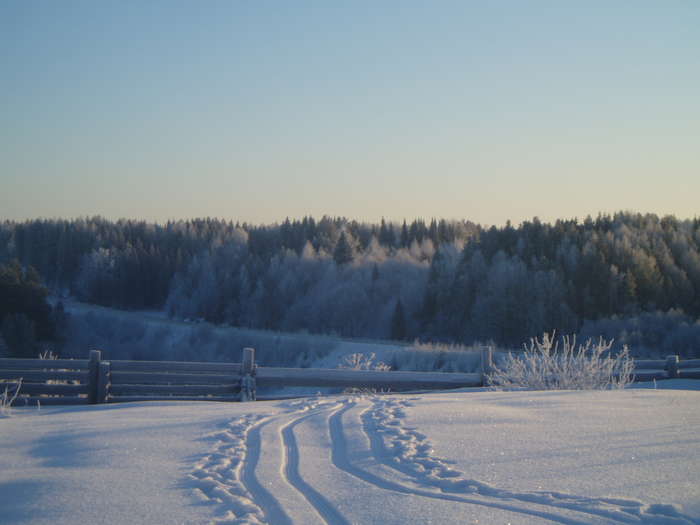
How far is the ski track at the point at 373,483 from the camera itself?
4715 mm

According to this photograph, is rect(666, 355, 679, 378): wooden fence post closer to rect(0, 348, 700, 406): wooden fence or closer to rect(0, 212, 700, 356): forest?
rect(0, 348, 700, 406): wooden fence

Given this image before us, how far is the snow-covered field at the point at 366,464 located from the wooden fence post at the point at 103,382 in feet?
7.09

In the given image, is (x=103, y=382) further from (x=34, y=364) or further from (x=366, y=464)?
(x=366, y=464)

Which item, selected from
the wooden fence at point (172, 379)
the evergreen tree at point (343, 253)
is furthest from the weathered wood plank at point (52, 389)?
the evergreen tree at point (343, 253)

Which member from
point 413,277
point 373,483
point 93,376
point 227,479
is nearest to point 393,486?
point 373,483

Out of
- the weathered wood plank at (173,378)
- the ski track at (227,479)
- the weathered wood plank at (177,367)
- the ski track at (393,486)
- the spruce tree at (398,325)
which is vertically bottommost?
the ski track at (227,479)

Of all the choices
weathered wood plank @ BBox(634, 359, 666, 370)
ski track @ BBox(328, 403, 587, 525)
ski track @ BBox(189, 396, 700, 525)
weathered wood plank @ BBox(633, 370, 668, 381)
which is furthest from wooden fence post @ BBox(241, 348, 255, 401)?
weathered wood plank @ BBox(633, 370, 668, 381)

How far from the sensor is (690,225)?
2013 inches

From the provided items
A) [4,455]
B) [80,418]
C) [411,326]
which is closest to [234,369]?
[80,418]

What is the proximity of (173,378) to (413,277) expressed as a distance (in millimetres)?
51672

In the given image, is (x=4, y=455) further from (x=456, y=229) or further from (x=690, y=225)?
(x=456, y=229)

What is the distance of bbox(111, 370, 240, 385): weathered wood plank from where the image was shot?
11.8 m

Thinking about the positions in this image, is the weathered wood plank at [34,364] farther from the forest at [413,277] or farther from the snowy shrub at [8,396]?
the forest at [413,277]

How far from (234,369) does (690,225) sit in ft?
158
